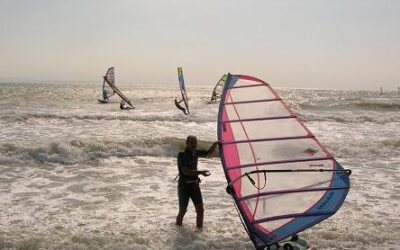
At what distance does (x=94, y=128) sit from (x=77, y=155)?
287 inches

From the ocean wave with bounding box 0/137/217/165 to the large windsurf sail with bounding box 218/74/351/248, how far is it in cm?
865

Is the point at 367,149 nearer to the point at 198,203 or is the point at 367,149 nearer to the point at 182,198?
the point at 198,203

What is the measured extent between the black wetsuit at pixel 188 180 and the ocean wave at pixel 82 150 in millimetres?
7223

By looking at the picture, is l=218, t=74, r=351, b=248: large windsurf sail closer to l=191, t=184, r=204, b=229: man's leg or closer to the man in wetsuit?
the man in wetsuit

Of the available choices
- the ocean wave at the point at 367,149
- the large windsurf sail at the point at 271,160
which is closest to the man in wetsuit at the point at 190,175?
the large windsurf sail at the point at 271,160

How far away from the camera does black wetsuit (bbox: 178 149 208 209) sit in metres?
6.20

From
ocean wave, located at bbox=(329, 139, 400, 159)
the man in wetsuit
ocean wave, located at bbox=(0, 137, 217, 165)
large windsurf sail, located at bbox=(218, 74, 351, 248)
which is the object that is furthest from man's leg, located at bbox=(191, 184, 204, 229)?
ocean wave, located at bbox=(329, 139, 400, 159)

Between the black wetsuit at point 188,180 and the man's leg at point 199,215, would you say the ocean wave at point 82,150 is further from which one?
the black wetsuit at point 188,180

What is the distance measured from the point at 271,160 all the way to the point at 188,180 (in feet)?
5.09

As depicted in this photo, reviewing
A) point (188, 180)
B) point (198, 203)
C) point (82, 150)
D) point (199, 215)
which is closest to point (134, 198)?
point (199, 215)

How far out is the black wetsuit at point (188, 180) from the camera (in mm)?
6195

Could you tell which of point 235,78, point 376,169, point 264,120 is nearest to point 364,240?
point 264,120

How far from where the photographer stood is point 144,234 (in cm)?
662

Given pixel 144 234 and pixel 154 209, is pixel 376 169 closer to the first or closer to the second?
pixel 154 209
